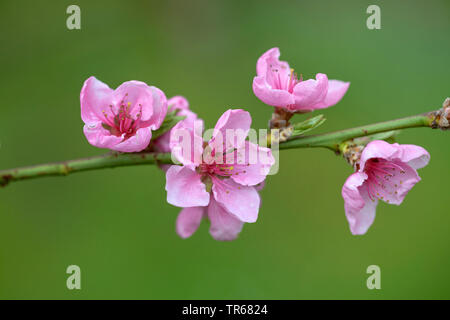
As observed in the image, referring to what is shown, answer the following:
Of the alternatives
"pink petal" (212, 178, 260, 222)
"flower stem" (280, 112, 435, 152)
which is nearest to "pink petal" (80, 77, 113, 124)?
"pink petal" (212, 178, 260, 222)

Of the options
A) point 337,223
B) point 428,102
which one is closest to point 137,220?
point 337,223

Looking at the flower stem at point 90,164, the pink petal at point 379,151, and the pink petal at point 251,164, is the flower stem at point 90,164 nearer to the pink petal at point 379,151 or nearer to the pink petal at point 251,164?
the pink petal at point 251,164

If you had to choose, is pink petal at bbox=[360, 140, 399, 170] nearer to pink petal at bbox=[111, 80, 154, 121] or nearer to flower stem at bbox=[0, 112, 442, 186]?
flower stem at bbox=[0, 112, 442, 186]

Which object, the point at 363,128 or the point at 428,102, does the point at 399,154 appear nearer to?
the point at 363,128

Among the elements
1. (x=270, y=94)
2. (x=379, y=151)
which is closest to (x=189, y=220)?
(x=270, y=94)

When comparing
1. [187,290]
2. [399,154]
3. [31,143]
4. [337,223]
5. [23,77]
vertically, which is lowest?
[187,290]
